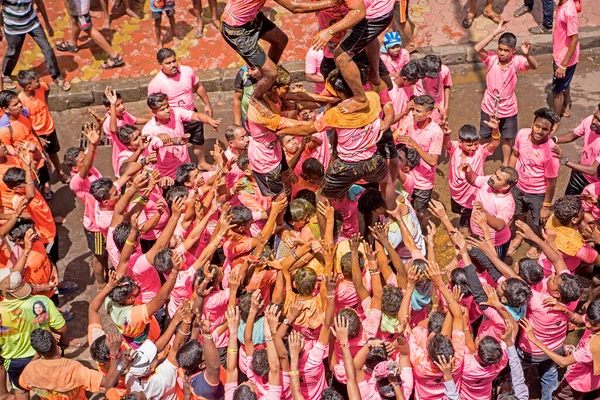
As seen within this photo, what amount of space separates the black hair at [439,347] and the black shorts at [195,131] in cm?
466

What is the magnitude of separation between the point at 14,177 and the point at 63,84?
4066 millimetres

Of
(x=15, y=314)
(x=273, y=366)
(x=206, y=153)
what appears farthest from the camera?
(x=206, y=153)

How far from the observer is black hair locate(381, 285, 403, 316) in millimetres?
6801

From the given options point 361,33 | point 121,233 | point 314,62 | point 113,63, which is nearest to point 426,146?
point 314,62

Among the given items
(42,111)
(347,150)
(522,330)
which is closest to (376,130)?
(347,150)

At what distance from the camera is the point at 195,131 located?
9.95m

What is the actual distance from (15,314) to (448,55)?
769 centimetres

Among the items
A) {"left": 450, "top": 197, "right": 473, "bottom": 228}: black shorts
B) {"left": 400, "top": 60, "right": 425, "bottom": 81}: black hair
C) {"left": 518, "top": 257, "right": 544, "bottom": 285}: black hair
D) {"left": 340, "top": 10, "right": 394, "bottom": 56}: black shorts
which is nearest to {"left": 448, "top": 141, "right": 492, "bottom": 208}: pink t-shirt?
{"left": 450, "top": 197, "right": 473, "bottom": 228}: black shorts

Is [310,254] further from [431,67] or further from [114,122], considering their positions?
[431,67]

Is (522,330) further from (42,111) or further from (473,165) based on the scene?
(42,111)

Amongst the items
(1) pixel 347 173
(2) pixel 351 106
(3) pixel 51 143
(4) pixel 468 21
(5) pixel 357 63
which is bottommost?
(4) pixel 468 21

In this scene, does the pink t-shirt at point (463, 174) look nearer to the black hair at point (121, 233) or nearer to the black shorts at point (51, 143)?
the black hair at point (121, 233)

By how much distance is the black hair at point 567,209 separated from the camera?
7574 mm

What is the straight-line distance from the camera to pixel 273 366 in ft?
20.9
